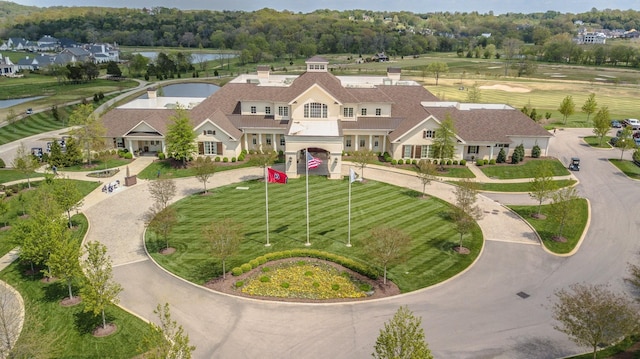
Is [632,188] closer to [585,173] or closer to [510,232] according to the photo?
[585,173]

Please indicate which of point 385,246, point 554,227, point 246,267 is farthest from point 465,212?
point 246,267

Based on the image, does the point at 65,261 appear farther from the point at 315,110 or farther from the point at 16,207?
the point at 315,110

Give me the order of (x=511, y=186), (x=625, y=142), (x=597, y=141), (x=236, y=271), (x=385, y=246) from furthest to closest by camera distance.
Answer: (x=597, y=141)
(x=625, y=142)
(x=511, y=186)
(x=236, y=271)
(x=385, y=246)

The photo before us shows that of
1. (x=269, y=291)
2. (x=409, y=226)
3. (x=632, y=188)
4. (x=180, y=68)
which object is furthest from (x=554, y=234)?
(x=180, y=68)

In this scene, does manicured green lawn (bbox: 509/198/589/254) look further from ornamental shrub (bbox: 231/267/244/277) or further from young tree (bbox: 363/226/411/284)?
ornamental shrub (bbox: 231/267/244/277)

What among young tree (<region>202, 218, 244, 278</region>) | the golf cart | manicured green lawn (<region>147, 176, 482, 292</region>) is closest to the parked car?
the golf cart

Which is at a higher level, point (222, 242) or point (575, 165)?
point (222, 242)

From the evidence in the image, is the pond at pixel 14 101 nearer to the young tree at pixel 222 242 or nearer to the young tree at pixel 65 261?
the young tree at pixel 65 261
